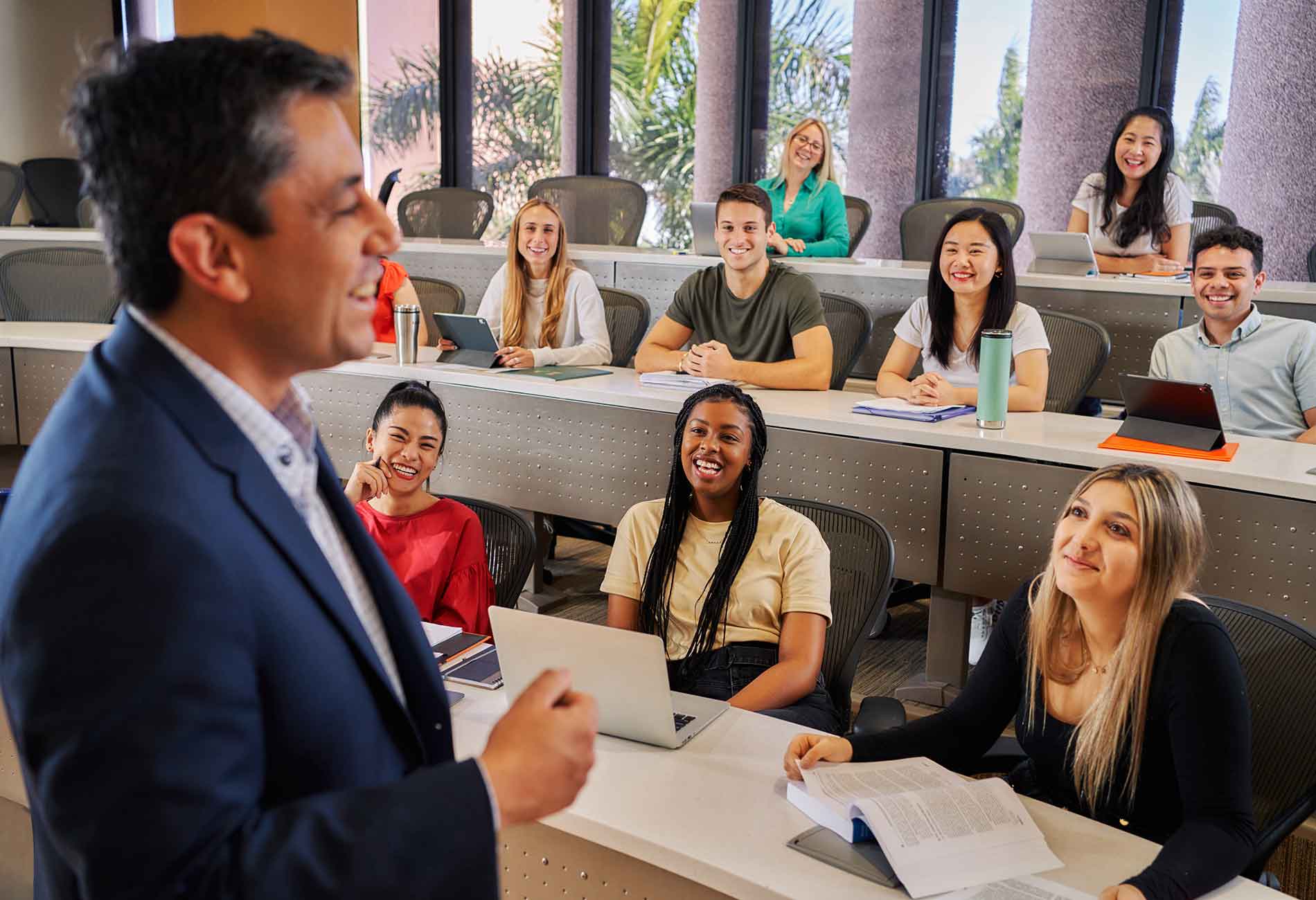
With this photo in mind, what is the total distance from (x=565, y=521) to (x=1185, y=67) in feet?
12.8

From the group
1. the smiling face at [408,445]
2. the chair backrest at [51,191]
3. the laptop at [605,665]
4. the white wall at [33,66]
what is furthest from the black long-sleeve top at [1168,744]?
the white wall at [33,66]

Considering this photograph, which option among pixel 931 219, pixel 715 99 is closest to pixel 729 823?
pixel 931 219

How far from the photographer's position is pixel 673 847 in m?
1.32

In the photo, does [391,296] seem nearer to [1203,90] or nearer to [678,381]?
[678,381]

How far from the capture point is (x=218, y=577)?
66 cm

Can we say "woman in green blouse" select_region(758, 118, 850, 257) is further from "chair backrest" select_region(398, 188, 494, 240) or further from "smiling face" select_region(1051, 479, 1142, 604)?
"smiling face" select_region(1051, 479, 1142, 604)

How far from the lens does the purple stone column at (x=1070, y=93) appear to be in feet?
19.2

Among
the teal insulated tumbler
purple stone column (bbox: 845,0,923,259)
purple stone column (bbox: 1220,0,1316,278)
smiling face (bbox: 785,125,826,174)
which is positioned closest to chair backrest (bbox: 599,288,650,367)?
smiling face (bbox: 785,125,826,174)

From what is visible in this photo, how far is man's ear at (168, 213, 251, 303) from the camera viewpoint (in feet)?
2.22

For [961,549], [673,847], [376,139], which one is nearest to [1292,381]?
[961,549]

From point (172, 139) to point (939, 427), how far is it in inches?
94.7

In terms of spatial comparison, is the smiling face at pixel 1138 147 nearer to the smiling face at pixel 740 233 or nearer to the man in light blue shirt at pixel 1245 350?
the man in light blue shirt at pixel 1245 350

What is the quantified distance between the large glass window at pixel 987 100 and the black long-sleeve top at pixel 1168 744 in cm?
498

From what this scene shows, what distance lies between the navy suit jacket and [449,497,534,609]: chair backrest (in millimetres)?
1753
